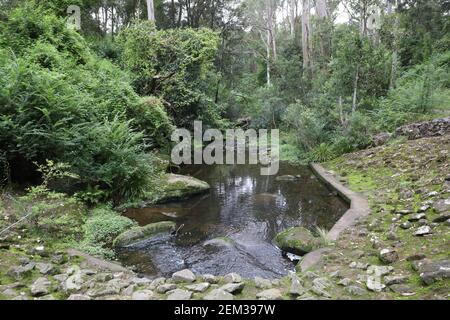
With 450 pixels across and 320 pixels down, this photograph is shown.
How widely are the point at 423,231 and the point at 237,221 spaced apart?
151 inches

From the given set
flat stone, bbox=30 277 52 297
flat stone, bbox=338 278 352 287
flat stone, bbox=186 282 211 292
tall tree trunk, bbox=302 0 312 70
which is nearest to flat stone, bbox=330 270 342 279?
flat stone, bbox=338 278 352 287

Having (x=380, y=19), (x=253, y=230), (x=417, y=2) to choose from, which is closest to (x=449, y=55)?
(x=417, y=2)

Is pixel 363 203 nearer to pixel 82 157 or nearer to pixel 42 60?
pixel 82 157

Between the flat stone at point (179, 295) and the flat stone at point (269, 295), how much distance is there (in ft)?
2.41

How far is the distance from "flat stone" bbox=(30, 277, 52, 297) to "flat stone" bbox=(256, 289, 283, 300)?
2.23 metres

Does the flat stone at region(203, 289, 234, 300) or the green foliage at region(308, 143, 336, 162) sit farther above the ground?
the green foliage at region(308, 143, 336, 162)

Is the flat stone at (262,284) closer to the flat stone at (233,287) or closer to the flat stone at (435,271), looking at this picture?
the flat stone at (233,287)

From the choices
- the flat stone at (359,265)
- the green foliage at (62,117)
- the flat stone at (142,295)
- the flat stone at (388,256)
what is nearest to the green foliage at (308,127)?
the green foliage at (62,117)

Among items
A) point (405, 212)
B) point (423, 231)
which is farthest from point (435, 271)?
point (405, 212)

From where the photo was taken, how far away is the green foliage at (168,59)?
1409 cm

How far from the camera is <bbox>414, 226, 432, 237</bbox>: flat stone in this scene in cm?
486

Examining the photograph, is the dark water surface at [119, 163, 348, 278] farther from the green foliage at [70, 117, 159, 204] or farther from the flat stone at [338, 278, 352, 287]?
the flat stone at [338, 278, 352, 287]

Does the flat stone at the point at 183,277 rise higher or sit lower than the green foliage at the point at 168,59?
lower

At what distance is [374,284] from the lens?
3787 millimetres
